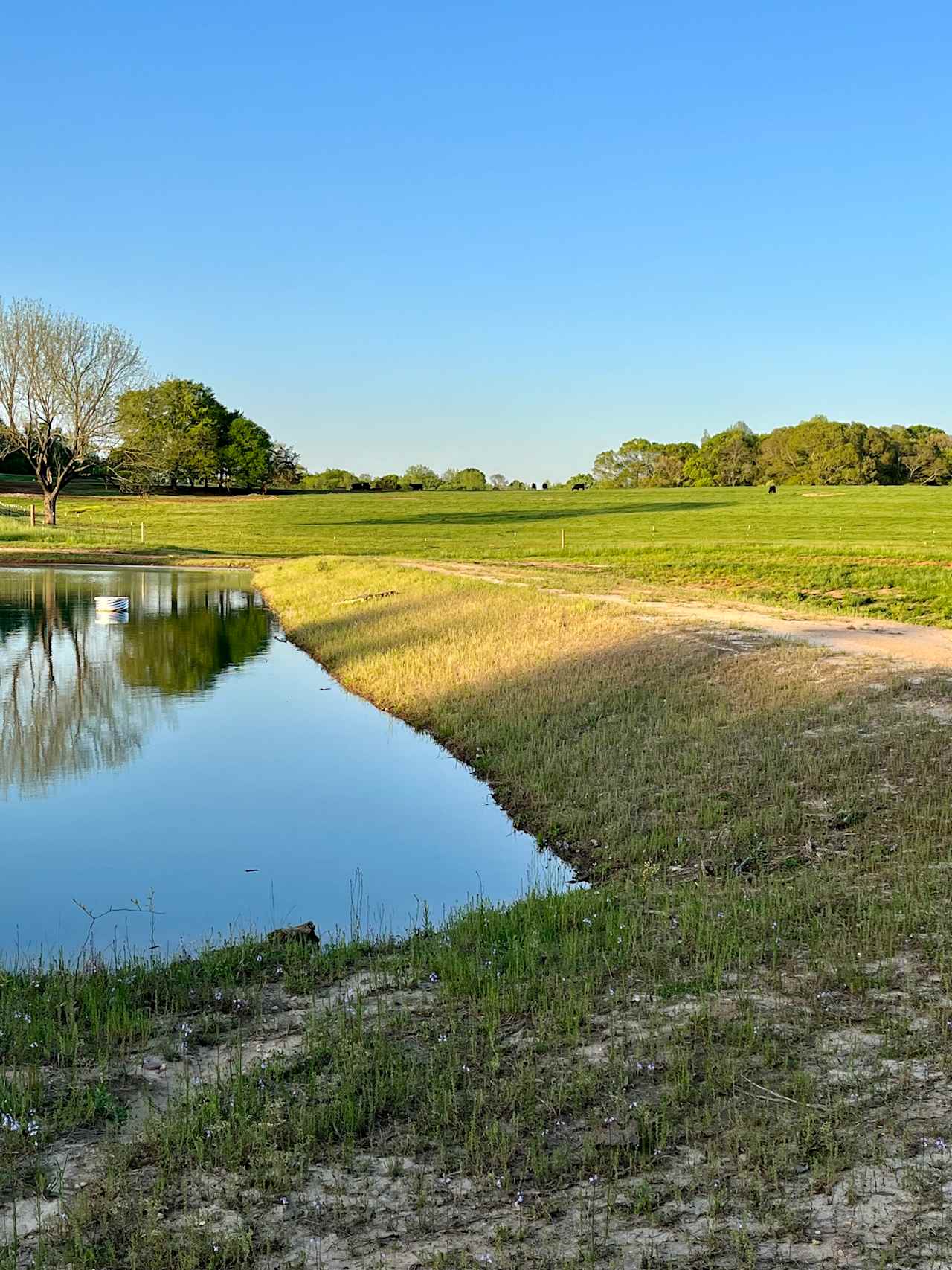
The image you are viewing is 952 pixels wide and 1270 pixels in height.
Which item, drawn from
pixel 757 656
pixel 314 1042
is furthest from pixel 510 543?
pixel 314 1042

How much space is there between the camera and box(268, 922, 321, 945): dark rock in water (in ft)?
28.7

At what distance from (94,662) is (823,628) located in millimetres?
15951

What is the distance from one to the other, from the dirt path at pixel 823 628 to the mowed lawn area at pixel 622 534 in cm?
280

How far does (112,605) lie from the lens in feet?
118

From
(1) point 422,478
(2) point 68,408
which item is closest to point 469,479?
(1) point 422,478

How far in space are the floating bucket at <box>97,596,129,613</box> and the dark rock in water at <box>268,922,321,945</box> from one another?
27843 mm

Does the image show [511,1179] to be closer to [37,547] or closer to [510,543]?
[37,547]

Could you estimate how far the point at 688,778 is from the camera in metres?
13.4

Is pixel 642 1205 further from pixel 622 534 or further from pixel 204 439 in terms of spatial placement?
pixel 204 439

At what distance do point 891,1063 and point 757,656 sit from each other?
13766mm

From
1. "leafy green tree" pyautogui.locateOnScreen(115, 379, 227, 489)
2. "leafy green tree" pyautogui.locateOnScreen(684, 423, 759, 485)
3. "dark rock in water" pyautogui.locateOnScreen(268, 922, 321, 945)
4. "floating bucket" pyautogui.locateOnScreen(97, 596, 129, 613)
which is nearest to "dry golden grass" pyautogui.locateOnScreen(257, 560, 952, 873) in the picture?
"dark rock in water" pyautogui.locateOnScreen(268, 922, 321, 945)

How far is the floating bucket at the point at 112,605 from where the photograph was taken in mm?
35250

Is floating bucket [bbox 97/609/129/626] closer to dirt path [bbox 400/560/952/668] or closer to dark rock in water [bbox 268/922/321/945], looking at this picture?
dirt path [bbox 400/560/952/668]

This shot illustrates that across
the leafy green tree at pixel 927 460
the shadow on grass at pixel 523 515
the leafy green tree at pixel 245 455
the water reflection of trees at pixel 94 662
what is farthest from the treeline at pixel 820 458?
the water reflection of trees at pixel 94 662
